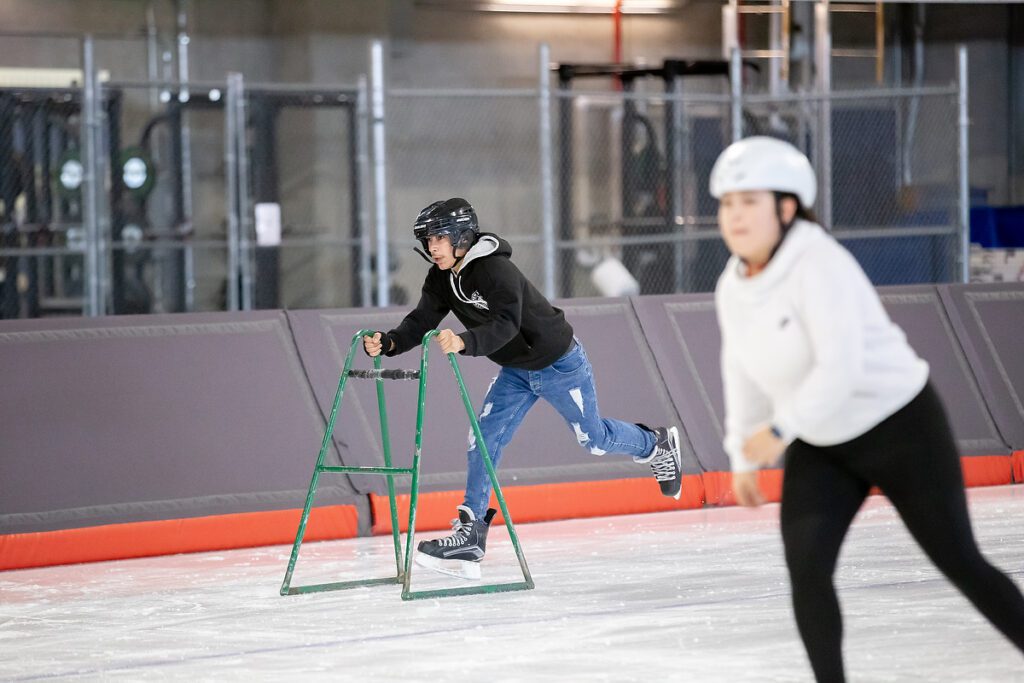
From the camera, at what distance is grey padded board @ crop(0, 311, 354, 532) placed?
8.01m

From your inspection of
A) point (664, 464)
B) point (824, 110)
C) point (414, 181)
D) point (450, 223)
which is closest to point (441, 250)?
point (450, 223)

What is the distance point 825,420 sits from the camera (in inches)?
144

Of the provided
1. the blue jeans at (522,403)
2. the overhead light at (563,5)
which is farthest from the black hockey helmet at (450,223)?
the overhead light at (563,5)

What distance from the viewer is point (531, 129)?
18203 millimetres

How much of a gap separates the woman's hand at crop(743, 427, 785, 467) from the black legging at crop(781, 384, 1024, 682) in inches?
9.3

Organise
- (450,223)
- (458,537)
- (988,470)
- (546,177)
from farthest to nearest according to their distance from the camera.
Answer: (546,177) < (988,470) < (458,537) < (450,223)

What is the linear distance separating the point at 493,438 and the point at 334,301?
33.1ft

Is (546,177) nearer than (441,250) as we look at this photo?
No

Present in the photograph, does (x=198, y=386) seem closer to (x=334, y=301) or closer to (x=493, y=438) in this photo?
(x=493, y=438)

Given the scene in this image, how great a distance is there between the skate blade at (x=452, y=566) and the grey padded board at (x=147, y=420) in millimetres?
1497

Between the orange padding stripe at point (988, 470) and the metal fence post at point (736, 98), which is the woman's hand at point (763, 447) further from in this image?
the metal fence post at point (736, 98)

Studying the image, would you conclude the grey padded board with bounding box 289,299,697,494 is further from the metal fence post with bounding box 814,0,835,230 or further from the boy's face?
the metal fence post with bounding box 814,0,835,230

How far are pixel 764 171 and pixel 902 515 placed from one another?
3.01ft

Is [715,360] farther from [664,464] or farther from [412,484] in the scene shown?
[412,484]
